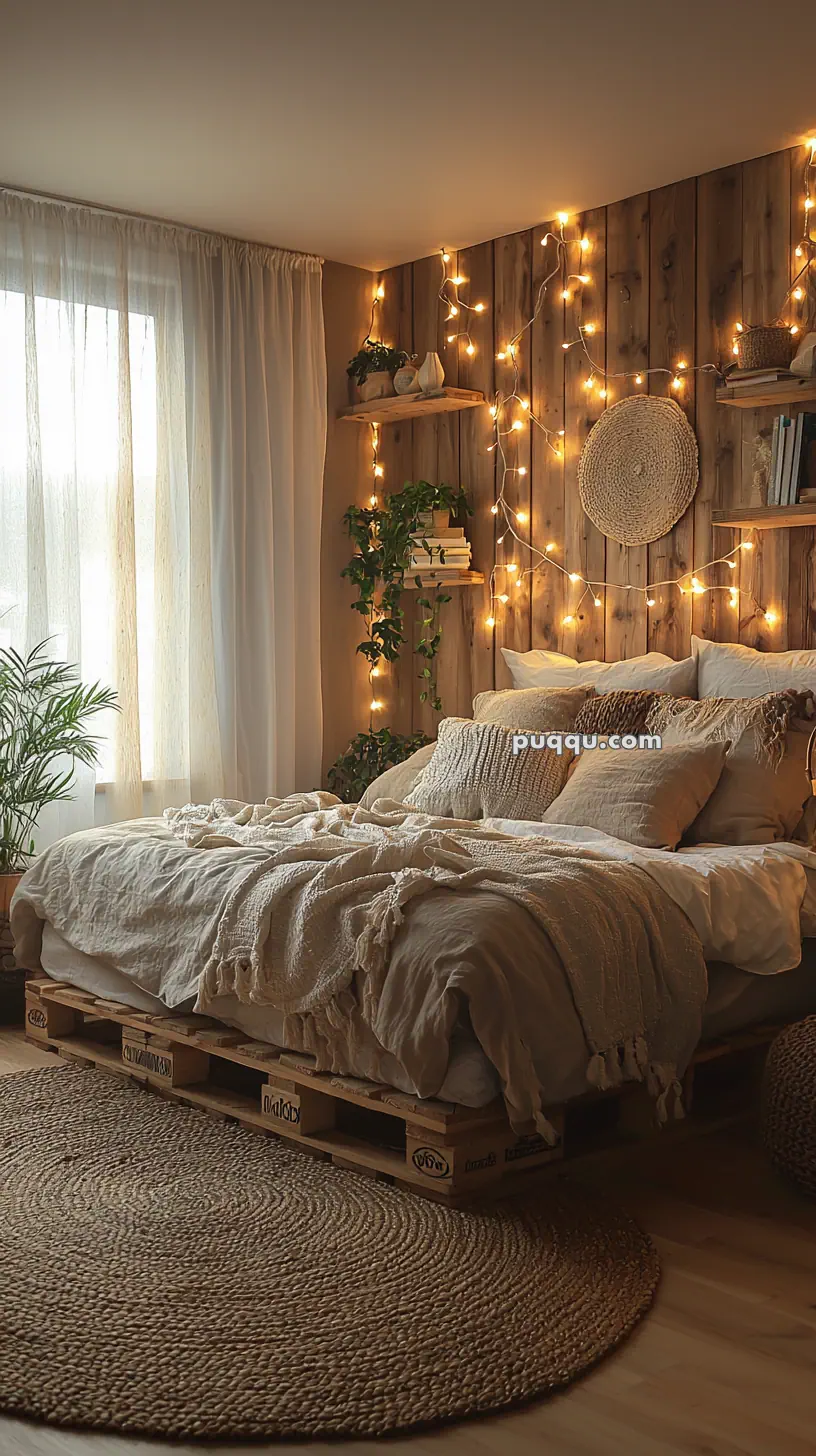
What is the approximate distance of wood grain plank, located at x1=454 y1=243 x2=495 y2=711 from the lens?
5070mm

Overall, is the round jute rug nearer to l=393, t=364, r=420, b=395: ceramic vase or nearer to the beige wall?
the beige wall

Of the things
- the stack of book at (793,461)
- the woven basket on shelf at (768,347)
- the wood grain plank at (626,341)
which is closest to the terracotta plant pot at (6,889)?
the wood grain plank at (626,341)

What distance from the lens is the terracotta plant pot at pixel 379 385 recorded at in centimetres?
525

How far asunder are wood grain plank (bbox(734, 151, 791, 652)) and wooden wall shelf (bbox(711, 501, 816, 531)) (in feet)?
0.32

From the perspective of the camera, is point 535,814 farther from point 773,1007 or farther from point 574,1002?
point 574,1002

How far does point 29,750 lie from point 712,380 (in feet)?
8.15

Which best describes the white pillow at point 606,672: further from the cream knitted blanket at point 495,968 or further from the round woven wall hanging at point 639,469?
the cream knitted blanket at point 495,968

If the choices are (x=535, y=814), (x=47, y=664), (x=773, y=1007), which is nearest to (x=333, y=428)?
(x=47, y=664)

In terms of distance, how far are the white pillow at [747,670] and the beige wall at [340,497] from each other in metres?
1.69

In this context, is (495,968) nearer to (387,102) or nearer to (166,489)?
(387,102)

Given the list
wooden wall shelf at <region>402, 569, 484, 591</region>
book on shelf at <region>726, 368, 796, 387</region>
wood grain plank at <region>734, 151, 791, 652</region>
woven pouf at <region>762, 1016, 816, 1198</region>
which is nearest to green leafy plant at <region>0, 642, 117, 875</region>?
wooden wall shelf at <region>402, 569, 484, 591</region>

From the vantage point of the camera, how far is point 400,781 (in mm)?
4445

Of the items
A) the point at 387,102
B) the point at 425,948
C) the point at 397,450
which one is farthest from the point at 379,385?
the point at 425,948

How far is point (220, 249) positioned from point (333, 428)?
2.67 ft
